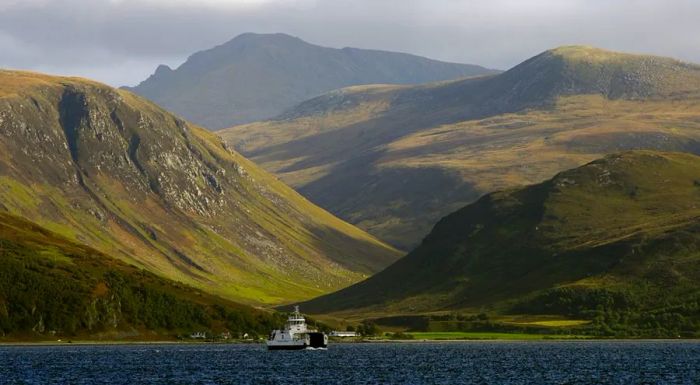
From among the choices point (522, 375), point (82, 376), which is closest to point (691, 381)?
point (522, 375)

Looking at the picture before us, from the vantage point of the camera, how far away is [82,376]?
180m

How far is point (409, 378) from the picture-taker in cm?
17500

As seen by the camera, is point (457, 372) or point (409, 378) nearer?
point (409, 378)

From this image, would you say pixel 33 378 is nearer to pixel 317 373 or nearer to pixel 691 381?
pixel 317 373

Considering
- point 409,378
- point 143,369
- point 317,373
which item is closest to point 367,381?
point 409,378

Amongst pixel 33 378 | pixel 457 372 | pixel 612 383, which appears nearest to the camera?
pixel 612 383

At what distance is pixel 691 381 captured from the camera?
161500 millimetres

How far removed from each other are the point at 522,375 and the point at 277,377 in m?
38.7

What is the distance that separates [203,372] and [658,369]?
76658mm

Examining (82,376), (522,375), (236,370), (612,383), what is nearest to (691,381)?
(612,383)

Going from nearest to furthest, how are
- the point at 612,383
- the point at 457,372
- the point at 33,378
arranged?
1. the point at 612,383
2. the point at 33,378
3. the point at 457,372

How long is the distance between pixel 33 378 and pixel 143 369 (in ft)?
99.4

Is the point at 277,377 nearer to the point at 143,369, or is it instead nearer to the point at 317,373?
the point at 317,373

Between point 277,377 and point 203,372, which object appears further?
point 203,372
